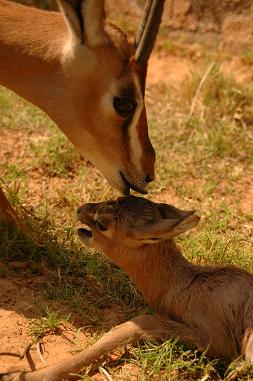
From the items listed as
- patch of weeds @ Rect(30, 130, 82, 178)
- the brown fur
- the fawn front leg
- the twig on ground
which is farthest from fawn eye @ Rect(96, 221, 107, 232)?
patch of weeds @ Rect(30, 130, 82, 178)

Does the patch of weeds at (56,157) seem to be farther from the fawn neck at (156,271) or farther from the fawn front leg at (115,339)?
the fawn front leg at (115,339)

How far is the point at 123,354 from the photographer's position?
13.5 feet

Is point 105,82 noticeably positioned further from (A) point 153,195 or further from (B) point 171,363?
(A) point 153,195

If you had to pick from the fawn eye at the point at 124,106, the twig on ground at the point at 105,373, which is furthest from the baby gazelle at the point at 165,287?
the fawn eye at the point at 124,106

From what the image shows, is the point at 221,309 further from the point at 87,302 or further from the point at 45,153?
the point at 45,153

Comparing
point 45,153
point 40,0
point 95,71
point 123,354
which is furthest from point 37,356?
point 40,0

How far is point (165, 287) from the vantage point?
4262mm

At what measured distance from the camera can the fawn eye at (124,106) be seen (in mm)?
4379

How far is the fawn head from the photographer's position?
4.06 m

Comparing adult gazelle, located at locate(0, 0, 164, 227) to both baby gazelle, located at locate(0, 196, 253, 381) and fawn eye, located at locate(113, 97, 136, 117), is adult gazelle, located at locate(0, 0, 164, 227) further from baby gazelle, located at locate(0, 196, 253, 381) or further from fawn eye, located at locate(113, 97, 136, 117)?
baby gazelle, located at locate(0, 196, 253, 381)

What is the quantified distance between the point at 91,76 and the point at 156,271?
134cm

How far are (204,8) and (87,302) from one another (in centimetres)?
569

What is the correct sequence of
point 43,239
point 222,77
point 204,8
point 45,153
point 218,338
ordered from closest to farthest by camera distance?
point 218,338 < point 43,239 < point 45,153 < point 222,77 < point 204,8

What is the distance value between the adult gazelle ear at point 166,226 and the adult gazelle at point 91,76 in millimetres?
564
